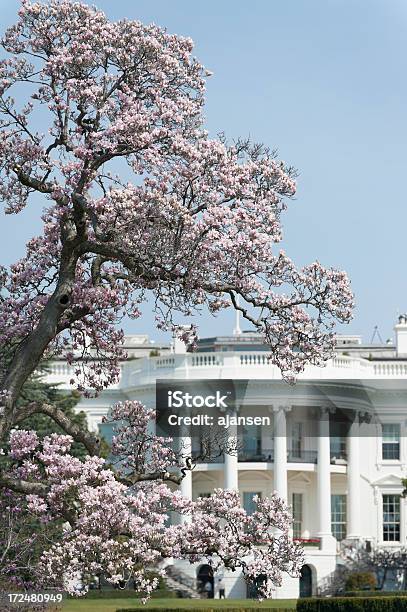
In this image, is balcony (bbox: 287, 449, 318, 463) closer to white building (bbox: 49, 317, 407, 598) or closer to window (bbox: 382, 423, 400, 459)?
white building (bbox: 49, 317, 407, 598)

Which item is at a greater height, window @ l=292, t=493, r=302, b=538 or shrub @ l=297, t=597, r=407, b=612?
window @ l=292, t=493, r=302, b=538

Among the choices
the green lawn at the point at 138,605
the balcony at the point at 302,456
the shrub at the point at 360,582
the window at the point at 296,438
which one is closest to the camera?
the green lawn at the point at 138,605

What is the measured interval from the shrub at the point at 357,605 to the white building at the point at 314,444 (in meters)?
24.7

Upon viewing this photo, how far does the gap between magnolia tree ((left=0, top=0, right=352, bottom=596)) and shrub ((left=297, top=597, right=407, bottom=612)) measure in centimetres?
2017

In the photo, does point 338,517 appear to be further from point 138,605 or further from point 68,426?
point 68,426

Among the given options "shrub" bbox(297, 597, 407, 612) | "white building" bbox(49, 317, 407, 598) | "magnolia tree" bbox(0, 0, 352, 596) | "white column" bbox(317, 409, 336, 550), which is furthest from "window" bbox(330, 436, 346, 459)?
"magnolia tree" bbox(0, 0, 352, 596)

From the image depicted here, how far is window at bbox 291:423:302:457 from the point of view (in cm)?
6894

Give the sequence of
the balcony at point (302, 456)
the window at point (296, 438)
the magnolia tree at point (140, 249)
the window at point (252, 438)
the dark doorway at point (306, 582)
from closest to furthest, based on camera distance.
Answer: the magnolia tree at point (140, 249) → the dark doorway at point (306, 582) → the window at point (252, 438) → the balcony at point (302, 456) → the window at point (296, 438)

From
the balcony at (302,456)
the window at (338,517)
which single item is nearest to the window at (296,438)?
the balcony at (302,456)

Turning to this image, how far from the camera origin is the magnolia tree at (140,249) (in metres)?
16.5

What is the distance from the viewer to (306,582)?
65938 mm

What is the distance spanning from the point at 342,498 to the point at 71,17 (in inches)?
2170

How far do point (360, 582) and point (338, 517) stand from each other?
35.8 feet

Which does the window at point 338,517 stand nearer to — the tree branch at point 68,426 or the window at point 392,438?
the window at point 392,438
